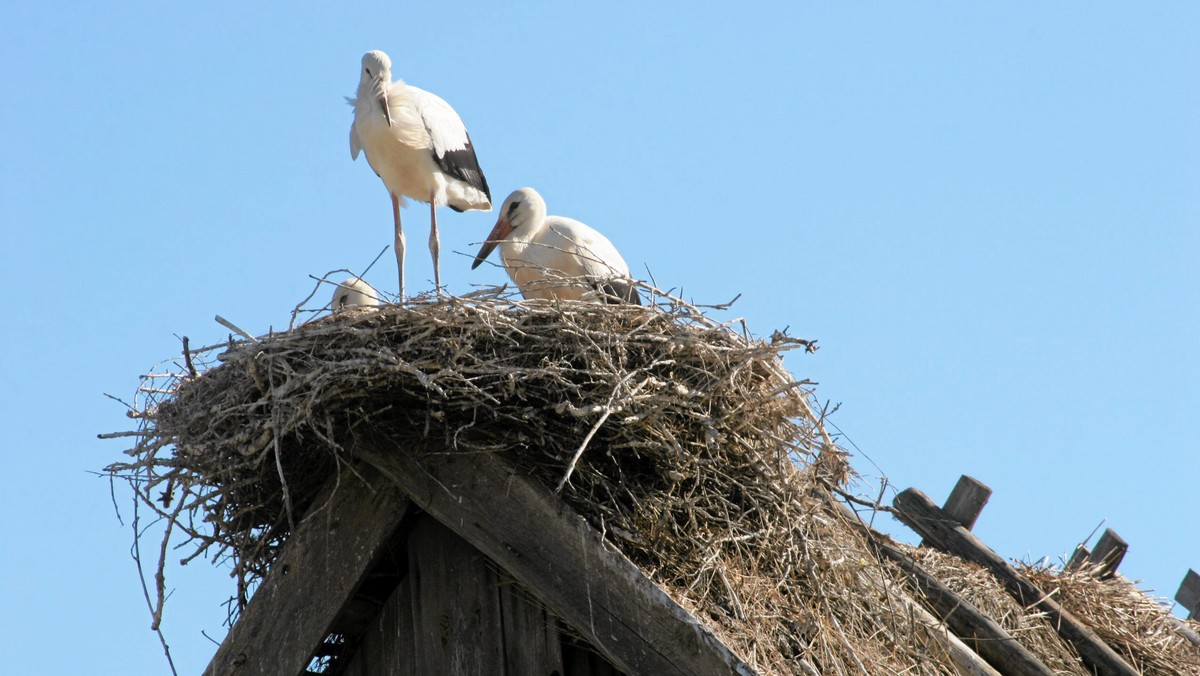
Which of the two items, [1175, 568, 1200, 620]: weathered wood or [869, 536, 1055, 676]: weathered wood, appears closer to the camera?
[869, 536, 1055, 676]: weathered wood

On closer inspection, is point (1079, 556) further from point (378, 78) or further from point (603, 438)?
point (378, 78)

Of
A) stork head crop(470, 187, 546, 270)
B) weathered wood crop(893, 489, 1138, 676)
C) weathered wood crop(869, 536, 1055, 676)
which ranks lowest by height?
weathered wood crop(869, 536, 1055, 676)

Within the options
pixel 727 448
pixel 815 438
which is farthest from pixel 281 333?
pixel 815 438

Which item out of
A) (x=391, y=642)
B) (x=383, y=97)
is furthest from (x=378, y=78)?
(x=391, y=642)

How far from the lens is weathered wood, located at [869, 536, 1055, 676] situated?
5.52 meters

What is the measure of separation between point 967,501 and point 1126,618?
2.71ft

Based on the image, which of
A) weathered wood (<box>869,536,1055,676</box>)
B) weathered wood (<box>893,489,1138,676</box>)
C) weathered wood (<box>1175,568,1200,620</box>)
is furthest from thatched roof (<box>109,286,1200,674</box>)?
weathered wood (<box>1175,568,1200,620</box>)

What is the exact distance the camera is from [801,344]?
4.95m

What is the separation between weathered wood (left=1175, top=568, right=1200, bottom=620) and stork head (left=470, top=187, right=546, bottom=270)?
165 inches

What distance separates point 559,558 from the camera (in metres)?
4.46

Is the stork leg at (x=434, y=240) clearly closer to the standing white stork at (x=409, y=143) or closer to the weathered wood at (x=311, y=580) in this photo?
the standing white stork at (x=409, y=143)

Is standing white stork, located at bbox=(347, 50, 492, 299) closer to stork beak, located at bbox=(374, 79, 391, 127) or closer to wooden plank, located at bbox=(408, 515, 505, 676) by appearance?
stork beak, located at bbox=(374, 79, 391, 127)

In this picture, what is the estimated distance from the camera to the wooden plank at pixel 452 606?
480cm

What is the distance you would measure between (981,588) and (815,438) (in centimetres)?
138
